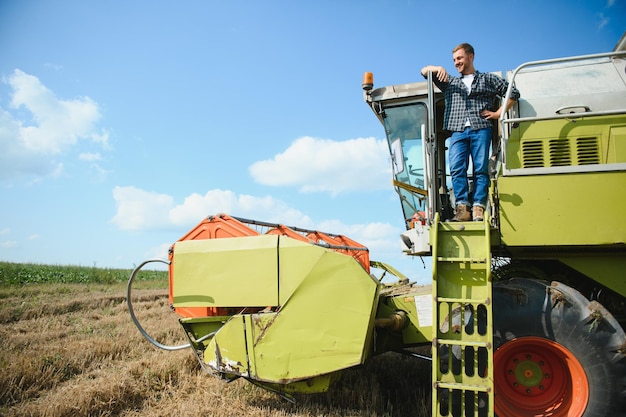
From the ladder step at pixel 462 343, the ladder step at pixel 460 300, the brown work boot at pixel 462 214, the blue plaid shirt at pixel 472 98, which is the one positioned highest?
the blue plaid shirt at pixel 472 98

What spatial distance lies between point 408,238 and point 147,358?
10.9 ft

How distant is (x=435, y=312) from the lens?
3064 mm

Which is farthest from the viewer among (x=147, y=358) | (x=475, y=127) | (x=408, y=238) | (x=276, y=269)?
(x=147, y=358)

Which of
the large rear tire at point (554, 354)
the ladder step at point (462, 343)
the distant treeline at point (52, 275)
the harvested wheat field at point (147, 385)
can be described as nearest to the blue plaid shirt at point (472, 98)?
the large rear tire at point (554, 354)

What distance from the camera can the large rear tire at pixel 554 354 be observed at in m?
2.97

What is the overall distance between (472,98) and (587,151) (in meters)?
1.03

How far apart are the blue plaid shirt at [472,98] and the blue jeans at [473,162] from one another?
8cm

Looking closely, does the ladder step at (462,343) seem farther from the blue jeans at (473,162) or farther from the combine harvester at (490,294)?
the blue jeans at (473,162)

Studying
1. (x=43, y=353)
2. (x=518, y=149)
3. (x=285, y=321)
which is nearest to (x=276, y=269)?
(x=285, y=321)

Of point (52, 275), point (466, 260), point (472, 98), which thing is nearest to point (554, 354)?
point (466, 260)

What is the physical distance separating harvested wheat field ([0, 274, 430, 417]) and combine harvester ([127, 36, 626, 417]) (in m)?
0.40

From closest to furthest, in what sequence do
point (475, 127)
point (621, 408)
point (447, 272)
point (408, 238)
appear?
point (621, 408) < point (447, 272) < point (475, 127) < point (408, 238)

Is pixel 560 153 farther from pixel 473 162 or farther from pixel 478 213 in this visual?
pixel 478 213

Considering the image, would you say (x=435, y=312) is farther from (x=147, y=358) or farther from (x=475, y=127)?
(x=147, y=358)
